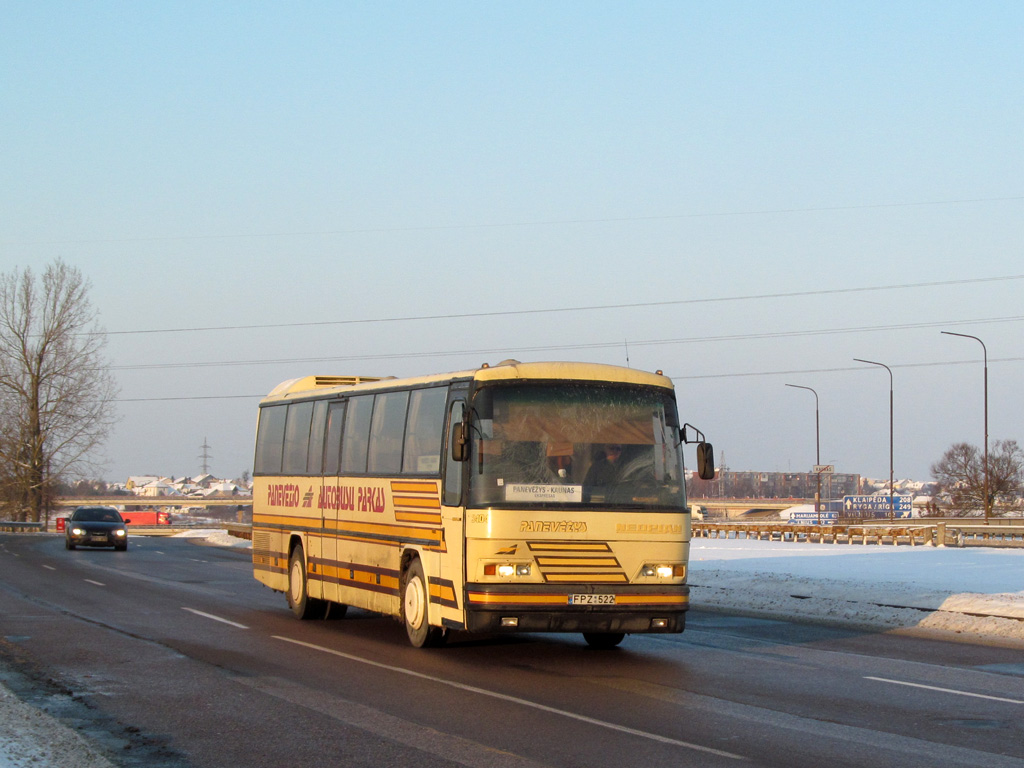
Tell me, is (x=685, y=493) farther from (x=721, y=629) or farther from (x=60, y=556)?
(x=60, y=556)

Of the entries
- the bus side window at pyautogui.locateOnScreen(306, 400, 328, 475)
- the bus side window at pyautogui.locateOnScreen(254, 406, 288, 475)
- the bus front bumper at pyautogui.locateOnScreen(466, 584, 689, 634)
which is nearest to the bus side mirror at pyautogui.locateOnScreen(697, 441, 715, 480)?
the bus front bumper at pyautogui.locateOnScreen(466, 584, 689, 634)

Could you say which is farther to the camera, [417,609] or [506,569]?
[417,609]

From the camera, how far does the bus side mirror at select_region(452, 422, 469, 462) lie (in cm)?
1336

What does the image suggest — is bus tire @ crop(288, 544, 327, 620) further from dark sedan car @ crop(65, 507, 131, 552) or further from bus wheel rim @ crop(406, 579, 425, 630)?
dark sedan car @ crop(65, 507, 131, 552)

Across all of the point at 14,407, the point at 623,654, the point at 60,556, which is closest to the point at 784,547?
the point at 60,556

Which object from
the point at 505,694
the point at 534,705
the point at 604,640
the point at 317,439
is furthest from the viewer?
the point at 317,439

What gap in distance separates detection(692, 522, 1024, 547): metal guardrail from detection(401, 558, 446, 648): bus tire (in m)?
32.1

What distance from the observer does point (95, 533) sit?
4381 cm

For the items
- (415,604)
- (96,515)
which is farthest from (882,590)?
(96,515)

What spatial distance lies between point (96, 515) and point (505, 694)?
37553 millimetres

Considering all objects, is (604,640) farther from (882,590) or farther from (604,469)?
(882,590)

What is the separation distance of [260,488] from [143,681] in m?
9.42

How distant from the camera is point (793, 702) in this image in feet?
35.3

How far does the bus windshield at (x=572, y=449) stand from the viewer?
13430mm
